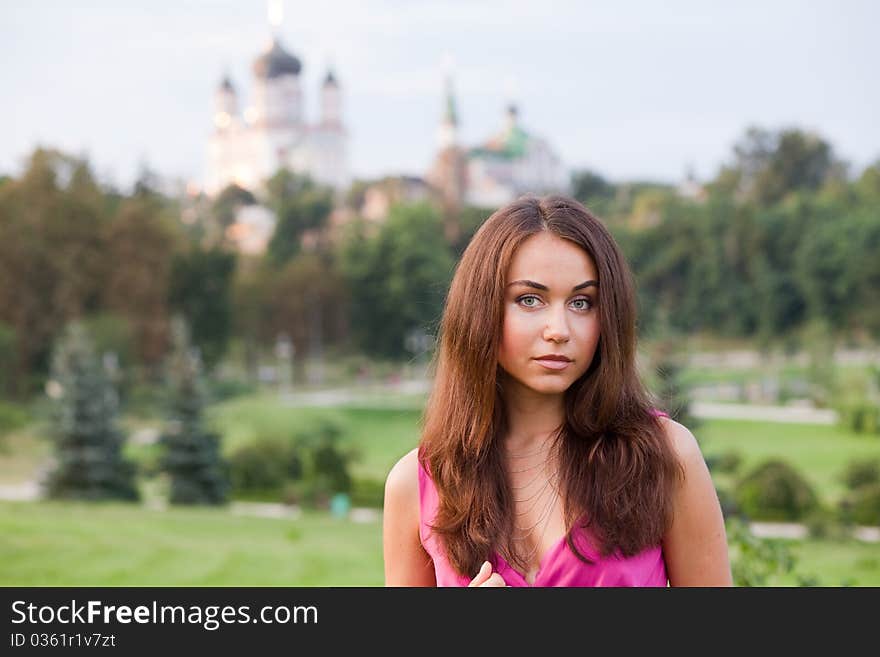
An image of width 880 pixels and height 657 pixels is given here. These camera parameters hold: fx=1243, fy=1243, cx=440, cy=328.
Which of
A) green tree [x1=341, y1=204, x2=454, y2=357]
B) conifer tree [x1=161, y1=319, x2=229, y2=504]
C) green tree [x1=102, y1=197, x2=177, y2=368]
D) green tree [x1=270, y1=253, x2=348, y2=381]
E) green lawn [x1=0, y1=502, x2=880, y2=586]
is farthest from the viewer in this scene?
green tree [x1=341, y1=204, x2=454, y2=357]

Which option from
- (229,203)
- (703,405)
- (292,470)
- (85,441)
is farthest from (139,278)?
(229,203)

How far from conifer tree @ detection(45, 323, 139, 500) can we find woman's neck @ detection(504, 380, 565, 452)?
15493mm

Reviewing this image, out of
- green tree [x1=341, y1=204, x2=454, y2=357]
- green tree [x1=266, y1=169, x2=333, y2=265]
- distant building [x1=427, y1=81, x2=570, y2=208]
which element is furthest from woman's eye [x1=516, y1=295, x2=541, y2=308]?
distant building [x1=427, y1=81, x2=570, y2=208]

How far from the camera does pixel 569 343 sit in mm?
1610

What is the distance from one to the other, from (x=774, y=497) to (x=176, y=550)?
7853mm

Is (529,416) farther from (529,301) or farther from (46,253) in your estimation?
(46,253)

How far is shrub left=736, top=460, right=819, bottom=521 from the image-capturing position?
15922mm

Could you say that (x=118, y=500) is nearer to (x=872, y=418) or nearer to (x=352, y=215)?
(x=872, y=418)

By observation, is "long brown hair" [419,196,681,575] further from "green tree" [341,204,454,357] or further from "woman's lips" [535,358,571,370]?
"green tree" [341,204,454,357]

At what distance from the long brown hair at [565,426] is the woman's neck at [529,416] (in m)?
0.02

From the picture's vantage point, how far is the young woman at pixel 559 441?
1.60 m

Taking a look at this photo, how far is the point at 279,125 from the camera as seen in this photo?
71625 mm
